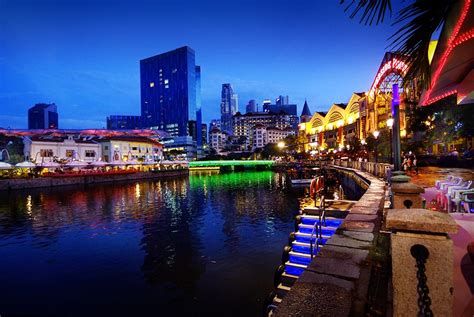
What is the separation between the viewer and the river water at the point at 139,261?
10.5 m

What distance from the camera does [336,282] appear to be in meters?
4.64

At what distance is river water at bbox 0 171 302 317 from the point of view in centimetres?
1048

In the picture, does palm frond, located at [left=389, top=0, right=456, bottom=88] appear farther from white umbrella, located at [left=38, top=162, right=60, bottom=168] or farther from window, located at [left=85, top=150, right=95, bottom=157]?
window, located at [left=85, top=150, right=95, bottom=157]

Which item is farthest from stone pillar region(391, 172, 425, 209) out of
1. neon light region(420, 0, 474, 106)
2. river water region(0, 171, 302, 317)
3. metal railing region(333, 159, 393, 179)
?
metal railing region(333, 159, 393, 179)

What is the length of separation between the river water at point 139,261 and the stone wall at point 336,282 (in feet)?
16.0

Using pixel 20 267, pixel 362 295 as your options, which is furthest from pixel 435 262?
pixel 20 267

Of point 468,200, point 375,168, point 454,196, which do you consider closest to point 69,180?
point 375,168

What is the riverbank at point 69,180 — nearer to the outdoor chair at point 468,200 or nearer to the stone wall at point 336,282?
the stone wall at point 336,282

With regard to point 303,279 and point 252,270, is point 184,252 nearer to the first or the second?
point 252,270

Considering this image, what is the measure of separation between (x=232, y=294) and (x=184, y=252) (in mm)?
5459

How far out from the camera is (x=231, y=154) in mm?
166375

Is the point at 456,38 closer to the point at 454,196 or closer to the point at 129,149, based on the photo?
the point at 454,196

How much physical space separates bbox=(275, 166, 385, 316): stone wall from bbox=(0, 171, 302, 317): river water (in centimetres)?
487

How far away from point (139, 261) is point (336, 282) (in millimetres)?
12130
